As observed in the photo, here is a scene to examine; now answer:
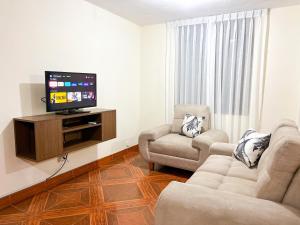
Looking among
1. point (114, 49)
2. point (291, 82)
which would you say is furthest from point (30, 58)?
point (291, 82)

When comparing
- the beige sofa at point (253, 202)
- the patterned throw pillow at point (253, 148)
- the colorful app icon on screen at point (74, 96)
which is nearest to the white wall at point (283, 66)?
the patterned throw pillow at point (253, 148)

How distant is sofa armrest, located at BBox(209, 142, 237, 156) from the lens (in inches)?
99.2

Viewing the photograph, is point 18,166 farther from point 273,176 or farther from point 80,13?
point 273,176

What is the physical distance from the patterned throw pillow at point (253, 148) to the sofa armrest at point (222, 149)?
0.23 metres

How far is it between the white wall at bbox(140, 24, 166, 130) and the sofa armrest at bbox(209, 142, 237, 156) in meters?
1.64

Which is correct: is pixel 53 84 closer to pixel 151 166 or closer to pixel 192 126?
pixel 151 166

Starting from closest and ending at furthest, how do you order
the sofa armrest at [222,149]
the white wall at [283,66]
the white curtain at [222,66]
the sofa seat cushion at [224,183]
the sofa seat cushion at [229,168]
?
the sofa seat cushion at [224,183] → the sofa seat cushion at [229,168] → the sofa armrest at [222,149] → the white wall at [283,66] → the white curtain at [222,66]

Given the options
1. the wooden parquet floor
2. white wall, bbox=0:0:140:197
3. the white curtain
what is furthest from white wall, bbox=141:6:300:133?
white wall, bbox=0:0:140:197

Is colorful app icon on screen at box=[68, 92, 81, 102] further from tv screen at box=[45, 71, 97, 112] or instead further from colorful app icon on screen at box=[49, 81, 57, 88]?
colorful app icon on screen at box=[49, 81, 57, 88]

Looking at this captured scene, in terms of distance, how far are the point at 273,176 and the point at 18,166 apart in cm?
243

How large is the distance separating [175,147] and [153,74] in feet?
5.63

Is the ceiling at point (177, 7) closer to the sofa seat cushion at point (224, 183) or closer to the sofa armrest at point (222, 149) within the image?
the sofa armrest at point (222, 149)

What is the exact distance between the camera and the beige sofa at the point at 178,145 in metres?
2.87

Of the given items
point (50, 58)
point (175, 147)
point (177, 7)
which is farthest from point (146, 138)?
point (177, 7)
